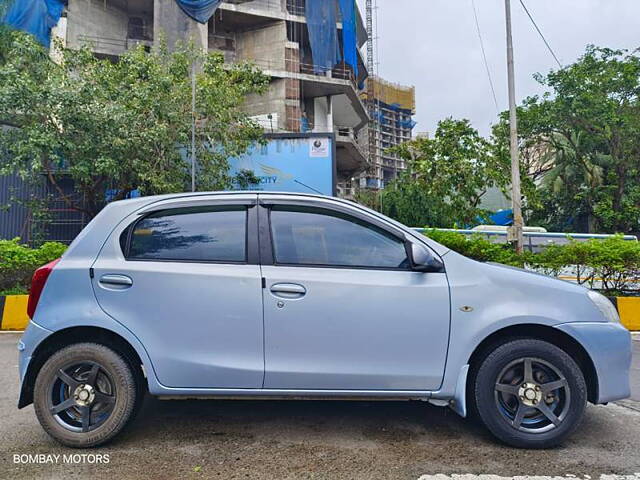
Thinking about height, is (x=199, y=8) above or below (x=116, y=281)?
above

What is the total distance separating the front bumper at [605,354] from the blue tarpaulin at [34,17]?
94.0ft

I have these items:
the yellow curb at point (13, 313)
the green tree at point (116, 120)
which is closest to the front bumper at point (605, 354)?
the yellow curb at point (13, 313)

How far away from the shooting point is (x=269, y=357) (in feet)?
9.25

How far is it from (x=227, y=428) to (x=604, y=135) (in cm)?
2450

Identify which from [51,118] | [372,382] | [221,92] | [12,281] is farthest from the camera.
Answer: [221,92]

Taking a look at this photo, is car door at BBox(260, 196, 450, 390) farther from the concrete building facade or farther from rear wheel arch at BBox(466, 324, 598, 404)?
the concrete building facade

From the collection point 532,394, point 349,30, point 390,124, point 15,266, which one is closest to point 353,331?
point 532,394

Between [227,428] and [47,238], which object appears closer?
[227,428]

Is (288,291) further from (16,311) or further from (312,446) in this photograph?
(16,311)

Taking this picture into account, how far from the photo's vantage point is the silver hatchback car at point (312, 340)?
281 cm

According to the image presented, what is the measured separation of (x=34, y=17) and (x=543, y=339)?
29.8 m

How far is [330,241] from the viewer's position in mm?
3021

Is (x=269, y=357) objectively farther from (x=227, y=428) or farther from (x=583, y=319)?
(x=583, y=319)

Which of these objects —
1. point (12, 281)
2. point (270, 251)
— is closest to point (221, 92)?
point (12, 281)
